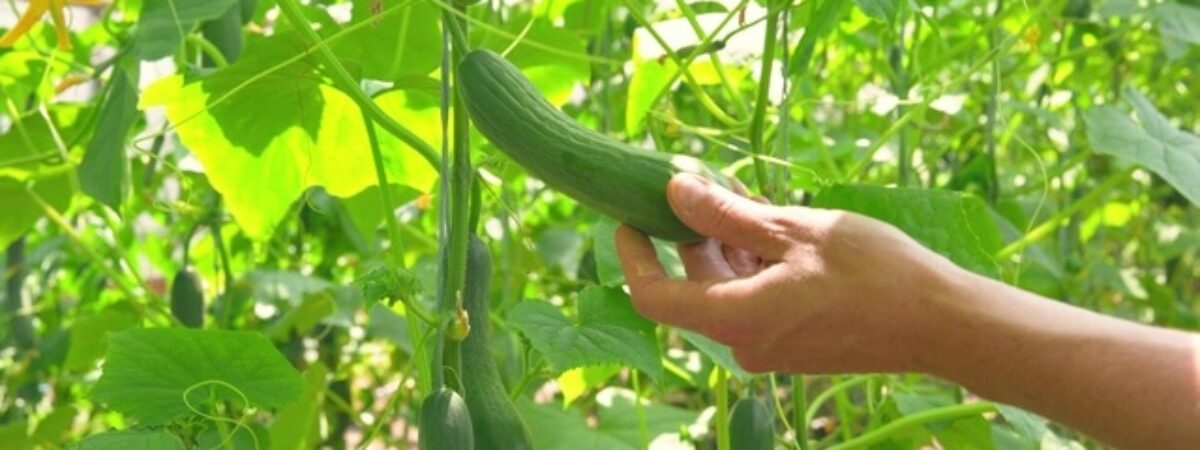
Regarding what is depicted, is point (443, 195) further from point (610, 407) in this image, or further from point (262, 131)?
point (610, 407)

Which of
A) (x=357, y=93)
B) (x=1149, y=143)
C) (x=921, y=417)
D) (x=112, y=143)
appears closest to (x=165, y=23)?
(x=112, y=143)

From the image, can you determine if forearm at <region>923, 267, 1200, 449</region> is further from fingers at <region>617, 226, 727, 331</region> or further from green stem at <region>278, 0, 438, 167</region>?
green stem at <region>278, 0, 438, 167</region>

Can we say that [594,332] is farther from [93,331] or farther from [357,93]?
[93,331]

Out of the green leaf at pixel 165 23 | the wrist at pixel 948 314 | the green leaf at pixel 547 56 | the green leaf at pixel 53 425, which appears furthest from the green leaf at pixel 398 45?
the wrist at pixel 948 314

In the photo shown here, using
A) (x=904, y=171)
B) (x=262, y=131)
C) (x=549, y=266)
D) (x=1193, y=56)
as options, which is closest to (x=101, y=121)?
(x=262, y=131)

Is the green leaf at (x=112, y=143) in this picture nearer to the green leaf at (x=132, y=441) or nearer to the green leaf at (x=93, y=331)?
the green leaf at (x=132, y=441)

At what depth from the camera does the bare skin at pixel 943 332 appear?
824 millimetres

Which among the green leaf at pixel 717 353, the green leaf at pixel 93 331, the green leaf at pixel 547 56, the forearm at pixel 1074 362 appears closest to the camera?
the forearm at pixel 1074 362

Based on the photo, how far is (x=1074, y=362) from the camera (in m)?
0.83

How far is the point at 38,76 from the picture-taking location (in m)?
1.65

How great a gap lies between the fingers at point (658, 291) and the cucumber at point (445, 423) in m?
0.12

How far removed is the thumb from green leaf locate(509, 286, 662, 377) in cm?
17

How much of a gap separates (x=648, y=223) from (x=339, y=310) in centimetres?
91

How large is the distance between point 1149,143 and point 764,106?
489 millimetres
